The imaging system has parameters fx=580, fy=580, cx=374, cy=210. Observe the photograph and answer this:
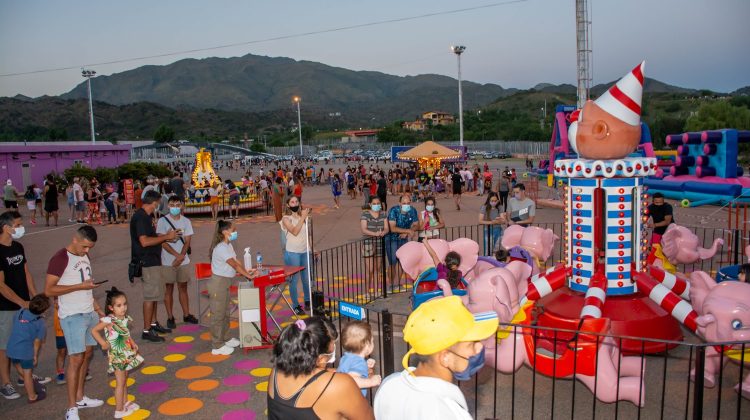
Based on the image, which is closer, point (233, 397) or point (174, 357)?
point (233, 397)

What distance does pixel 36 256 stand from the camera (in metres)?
14.0

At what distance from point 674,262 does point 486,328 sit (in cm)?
787

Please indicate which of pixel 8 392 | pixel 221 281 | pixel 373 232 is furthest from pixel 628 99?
pixel 8 392

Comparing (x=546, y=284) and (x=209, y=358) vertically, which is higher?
(x=546, y=284)

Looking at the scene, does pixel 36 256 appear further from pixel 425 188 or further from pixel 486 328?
pixel 425 188

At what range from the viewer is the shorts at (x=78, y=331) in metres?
5.50

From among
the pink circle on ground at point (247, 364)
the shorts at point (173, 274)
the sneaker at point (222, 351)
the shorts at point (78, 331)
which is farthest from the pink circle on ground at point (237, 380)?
the shorts at point (173, 274)

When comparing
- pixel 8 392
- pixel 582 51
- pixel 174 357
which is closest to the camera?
pixel 8 392

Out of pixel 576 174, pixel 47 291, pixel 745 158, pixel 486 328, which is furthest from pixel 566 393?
pixel 745 158

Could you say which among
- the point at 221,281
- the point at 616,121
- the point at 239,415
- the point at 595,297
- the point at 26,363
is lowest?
the point at 239,415

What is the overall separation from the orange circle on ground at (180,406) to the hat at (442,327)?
378cm

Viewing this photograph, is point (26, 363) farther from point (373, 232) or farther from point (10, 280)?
point (373, 232)

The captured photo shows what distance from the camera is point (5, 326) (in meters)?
5.76

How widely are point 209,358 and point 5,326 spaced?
2.21 meters
